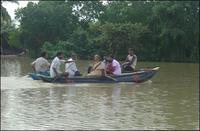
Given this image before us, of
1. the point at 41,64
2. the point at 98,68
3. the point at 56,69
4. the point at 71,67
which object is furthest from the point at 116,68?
the point at 41,64

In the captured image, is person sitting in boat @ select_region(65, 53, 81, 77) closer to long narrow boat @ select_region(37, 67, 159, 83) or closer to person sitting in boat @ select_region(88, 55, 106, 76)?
long narrow boat @ select_region(37, 67, 159, 83)

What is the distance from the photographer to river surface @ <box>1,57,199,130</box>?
10695 millimetres

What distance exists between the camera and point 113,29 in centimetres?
5234

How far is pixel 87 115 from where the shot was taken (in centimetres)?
1188

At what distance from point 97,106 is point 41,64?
8.02 m

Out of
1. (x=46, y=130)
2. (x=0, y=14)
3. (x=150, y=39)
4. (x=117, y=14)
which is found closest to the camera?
(x=46, y=130)

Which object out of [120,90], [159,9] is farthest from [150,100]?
[159,9]

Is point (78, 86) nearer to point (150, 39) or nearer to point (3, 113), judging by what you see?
point (3, 113)

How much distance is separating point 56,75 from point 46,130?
990 centimetres

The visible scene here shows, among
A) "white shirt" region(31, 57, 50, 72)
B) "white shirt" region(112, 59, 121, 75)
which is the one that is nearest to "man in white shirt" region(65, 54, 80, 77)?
"white shirt" region(31, 57, 50, 72)

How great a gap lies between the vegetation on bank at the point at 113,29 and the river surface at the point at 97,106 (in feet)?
108

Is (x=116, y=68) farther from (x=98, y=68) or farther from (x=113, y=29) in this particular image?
(x=113, y=29)

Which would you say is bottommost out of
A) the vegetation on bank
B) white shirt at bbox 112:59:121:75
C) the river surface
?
the river surface

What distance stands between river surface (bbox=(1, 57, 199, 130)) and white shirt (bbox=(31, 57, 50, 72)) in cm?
122
